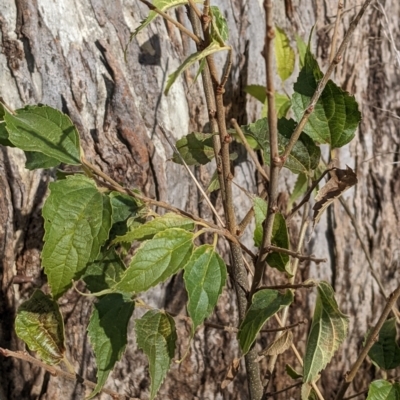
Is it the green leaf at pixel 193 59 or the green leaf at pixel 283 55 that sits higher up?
the green leaf at pixel 283 55

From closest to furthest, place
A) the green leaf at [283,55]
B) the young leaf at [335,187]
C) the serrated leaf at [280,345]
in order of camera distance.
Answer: the young leaf at [335,187], the serrated leaf at [280,345], the green leaf at [283,55]

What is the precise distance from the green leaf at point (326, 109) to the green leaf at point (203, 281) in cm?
31

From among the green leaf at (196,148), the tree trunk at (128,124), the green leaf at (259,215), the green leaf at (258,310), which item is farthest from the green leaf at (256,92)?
the green leaf at (258,310)

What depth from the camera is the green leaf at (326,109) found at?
0.95 meters

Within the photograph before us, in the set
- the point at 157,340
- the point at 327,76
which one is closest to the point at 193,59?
the point at 327,76

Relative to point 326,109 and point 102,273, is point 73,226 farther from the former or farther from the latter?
point 326,109

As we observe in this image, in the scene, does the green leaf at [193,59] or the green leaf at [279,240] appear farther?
the green leaf at [279,240]

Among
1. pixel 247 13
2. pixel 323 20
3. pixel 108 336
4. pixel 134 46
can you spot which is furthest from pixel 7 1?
pixel 323 20

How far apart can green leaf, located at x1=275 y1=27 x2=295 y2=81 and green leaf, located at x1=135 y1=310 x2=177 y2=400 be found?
0.74 m

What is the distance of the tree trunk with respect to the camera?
122 centimetres

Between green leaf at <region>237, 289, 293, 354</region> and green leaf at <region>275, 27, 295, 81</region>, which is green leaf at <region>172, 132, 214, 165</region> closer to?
green leaf at <region>237, 289, 293, 354</region>

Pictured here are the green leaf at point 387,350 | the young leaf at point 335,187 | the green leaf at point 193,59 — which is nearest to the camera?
the green leaf at point 193,59

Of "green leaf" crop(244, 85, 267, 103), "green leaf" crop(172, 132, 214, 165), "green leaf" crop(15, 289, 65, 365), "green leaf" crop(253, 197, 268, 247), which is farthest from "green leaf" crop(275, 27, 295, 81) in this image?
"green leaf" crop(15, 289, 65, 365)

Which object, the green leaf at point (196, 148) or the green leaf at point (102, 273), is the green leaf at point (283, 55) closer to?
the green leaf at point (196, 148)
